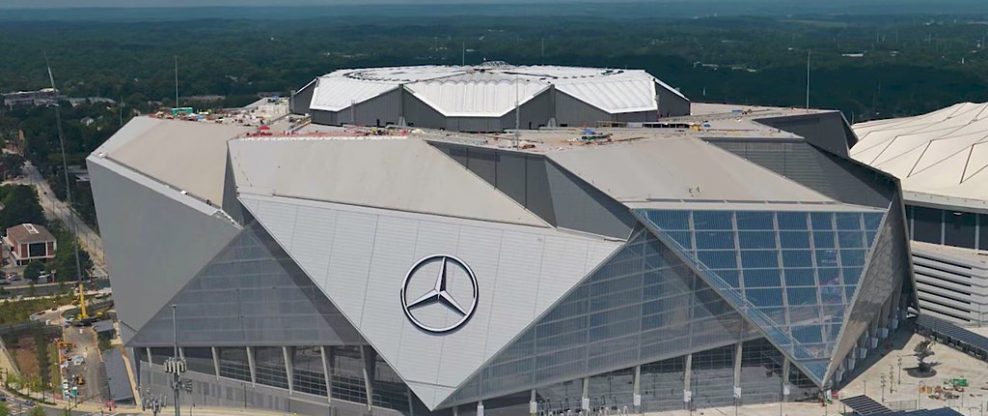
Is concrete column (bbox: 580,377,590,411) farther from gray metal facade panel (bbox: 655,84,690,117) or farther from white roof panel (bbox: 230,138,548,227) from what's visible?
gray metal facade panel (bbox: 655,84,690,117)

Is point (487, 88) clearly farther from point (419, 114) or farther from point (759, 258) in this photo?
point (759, 258)

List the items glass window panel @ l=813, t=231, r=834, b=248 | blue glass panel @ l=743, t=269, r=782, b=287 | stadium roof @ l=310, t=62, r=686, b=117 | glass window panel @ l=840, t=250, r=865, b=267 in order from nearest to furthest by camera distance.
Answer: blue glass panel @ l=743, t=269, r=782, b=287 < glass window panel @ l=813, t=231, r=834, b=248 < glass window panel @ l=840, t=250, r=865, b=267 < stadium roof @ l=310, t=62, r=686, b=117

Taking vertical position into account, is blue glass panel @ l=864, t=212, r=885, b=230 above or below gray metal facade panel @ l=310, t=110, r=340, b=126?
below

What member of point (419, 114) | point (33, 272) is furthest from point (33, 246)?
point (419, 114)

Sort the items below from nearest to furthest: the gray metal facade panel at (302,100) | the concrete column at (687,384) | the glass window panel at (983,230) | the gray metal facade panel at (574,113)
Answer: the concrete column at (687,384)
the gray metal facade panel at (574,113)
the glass window panel at (983,230)
the gray metal facade panel at (302,100)

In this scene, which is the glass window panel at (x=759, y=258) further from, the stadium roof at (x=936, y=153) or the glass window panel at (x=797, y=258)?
the stadium roof at (x=936, y=153)

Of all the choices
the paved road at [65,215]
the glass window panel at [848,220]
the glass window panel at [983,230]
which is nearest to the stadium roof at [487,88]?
the glass window panel at [848,220]

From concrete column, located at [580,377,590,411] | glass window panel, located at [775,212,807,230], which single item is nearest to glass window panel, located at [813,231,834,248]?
glass window panel, located at [775,212,807,230]
